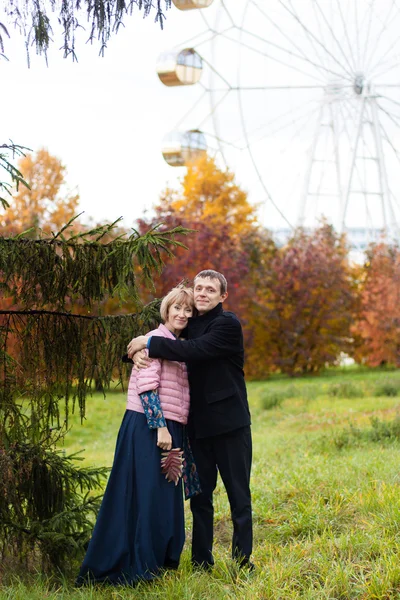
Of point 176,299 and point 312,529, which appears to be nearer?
point 176,299

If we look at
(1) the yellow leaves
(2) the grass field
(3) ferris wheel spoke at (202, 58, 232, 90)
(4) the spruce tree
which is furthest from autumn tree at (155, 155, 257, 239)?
(4) the spruce tree

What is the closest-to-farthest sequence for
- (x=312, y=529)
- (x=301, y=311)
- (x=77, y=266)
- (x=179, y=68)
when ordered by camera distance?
1. (x=77, y=266)
2. (x=312, y=529)
3. (x=179, y=68)
4. (x=301, y=311)

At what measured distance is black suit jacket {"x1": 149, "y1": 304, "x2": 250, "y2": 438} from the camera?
4.30 meters

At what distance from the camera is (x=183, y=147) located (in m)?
27.6

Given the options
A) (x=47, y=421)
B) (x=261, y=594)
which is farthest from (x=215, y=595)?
(x=47, y=421)

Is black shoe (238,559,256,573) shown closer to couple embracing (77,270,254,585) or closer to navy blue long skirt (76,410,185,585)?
couple embracing (77,270,254,585)

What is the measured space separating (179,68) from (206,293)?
21.6m

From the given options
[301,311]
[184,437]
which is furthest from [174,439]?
[301,311]

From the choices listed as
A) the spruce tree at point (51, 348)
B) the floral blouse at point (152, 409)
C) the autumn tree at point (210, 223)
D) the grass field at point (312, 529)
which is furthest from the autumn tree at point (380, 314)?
the floral blouse at point (152, 409)

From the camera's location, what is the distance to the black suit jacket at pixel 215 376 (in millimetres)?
4301

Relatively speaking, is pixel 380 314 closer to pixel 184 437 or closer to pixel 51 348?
pixel 184 437

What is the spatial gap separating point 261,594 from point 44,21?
316cm

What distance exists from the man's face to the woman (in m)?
0.12

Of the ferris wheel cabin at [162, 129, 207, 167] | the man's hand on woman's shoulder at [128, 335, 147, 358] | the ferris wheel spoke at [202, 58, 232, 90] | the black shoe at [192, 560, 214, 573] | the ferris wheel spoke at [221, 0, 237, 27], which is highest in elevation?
the ferris wheel spoke at [221, 0, 237, 27]
